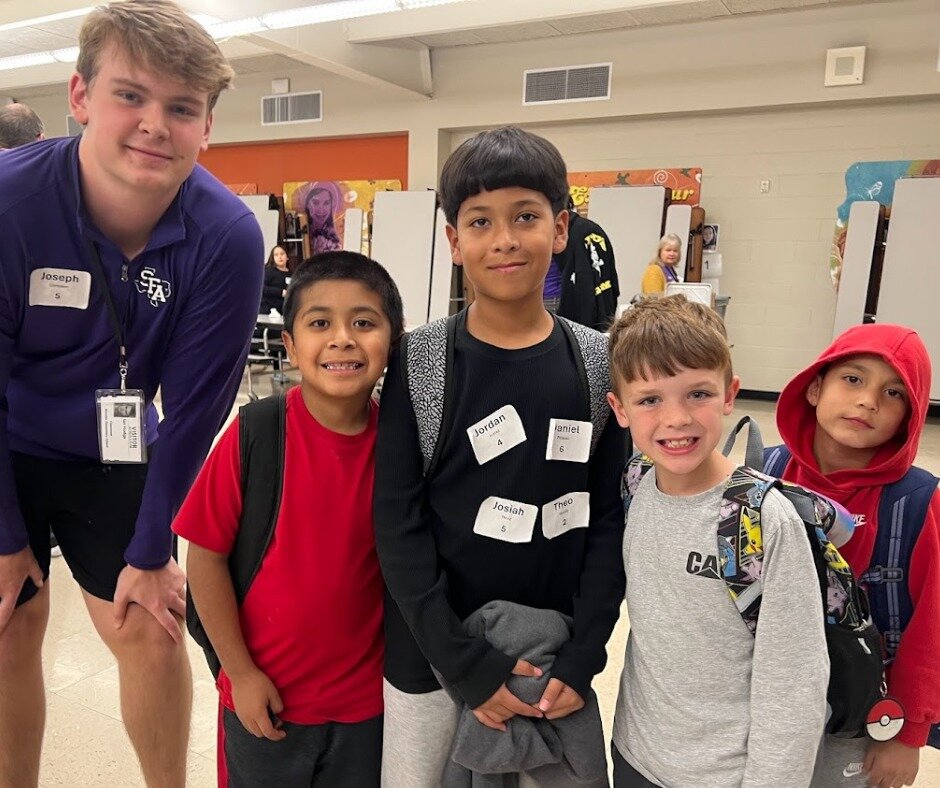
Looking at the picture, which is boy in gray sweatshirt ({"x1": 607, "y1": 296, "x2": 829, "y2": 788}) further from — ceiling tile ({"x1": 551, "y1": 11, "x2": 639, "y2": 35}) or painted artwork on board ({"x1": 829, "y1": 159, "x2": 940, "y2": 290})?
ceiling tile ({"x1": 551, "y1": 11, "x2": 639, "y2": 35})

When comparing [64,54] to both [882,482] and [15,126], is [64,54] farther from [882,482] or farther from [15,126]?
[882,482]

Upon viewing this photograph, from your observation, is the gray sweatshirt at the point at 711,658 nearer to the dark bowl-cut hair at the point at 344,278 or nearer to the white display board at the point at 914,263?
the dark bowl-cut hair at the point at 344,278

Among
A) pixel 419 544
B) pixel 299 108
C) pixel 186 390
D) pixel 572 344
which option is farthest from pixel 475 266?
pixel 299 108

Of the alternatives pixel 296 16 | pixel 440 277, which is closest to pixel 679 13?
pixel 296 16

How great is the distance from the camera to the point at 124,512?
1.56 meters

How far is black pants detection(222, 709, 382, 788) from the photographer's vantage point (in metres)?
1.24

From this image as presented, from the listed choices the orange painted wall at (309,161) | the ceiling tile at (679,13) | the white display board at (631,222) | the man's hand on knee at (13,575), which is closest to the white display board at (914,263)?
the white display board at (631,222)

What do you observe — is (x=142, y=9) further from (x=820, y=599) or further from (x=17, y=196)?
(x=820, y=599)

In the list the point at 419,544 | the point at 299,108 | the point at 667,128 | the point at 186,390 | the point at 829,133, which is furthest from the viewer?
the point at 299,108

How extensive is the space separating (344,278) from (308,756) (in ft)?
2.76

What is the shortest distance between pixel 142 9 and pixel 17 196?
0.42m

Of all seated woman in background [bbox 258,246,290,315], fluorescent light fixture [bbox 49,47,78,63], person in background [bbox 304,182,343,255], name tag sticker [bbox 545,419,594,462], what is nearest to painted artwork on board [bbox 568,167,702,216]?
seated woman in background [bbox 258,246,290,315]

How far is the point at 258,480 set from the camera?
46.6 inches

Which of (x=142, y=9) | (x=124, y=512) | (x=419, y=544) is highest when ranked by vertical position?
(x=142, y=9)
